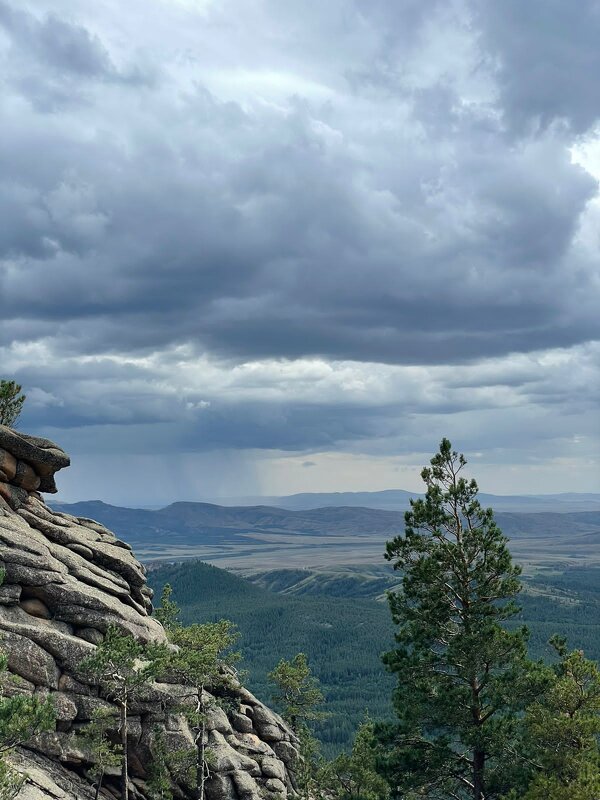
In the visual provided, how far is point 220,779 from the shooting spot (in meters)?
49.4

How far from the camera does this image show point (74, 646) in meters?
45.7

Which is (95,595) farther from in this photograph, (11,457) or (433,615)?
(433,615)

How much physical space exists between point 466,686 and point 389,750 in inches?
310

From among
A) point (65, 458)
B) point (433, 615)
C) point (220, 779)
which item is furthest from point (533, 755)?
point (65, 458)

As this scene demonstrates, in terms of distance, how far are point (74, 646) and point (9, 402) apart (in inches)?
1378

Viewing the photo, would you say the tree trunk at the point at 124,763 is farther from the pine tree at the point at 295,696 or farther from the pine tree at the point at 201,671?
the pine tree at the point at 295,696

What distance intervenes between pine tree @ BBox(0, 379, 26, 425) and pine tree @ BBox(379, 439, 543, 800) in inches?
1874

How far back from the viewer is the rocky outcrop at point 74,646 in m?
42.9

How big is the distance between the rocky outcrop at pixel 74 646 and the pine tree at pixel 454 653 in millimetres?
16156

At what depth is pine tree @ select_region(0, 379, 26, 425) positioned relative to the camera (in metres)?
70.5

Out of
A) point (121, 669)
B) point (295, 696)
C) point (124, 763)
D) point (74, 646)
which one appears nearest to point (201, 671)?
point (121, 669)

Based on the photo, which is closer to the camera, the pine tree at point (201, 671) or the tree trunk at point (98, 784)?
the tree trunk at point (98, 784)

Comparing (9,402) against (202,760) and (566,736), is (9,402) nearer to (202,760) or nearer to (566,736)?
(202,760)

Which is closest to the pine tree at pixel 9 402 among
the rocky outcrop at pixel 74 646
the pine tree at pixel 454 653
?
the rocky outcrop at pixel 74 646
